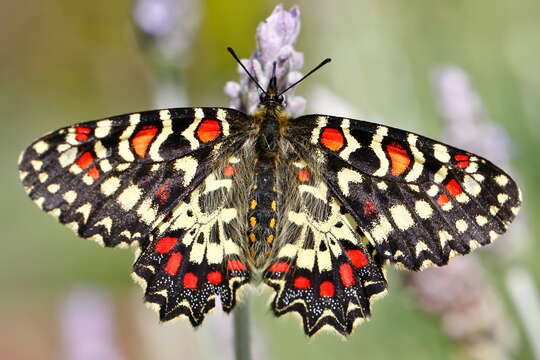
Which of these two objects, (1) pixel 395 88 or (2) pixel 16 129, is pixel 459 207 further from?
(2) pixel 16 129

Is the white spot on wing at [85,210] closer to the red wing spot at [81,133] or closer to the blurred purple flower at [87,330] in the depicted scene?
the red wing spot at [81,133]

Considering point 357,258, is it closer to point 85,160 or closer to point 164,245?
point 164,245

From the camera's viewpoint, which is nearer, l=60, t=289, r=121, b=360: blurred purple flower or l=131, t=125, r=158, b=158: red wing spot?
l=131, t=125, r=158, b=158: red wing spot

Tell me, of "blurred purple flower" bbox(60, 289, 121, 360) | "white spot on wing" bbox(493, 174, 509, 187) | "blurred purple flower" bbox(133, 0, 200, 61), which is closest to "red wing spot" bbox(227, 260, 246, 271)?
"white spot on wing" bbox(493, 174, 509, 187)

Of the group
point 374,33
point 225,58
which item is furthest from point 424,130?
point 225,58

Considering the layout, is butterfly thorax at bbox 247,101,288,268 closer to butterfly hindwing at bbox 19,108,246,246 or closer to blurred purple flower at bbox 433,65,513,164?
butterfly hindwing at bbox 19,108,246,246
